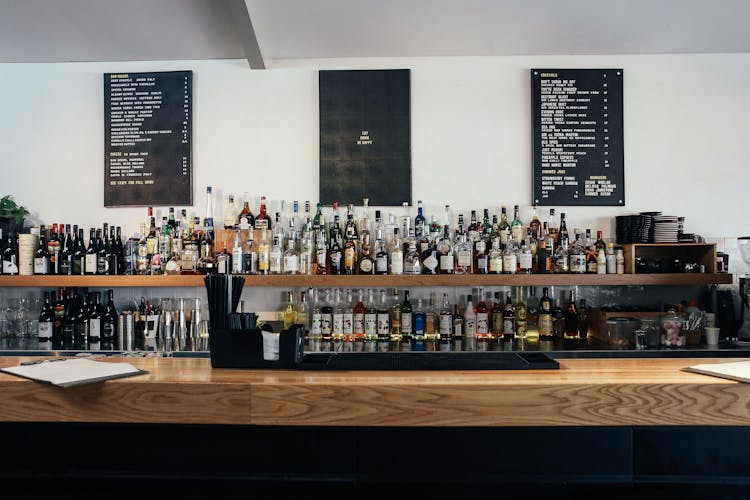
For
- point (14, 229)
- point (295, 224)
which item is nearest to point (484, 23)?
point (295, 224)

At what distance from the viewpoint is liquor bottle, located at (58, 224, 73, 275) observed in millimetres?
3324

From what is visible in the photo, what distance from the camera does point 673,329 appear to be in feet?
10.0

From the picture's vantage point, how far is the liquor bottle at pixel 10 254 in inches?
130

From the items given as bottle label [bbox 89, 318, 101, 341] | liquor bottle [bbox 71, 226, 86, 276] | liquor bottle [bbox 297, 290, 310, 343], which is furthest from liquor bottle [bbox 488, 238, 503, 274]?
liquor bottle [bbox 71, 226, 86, 276]

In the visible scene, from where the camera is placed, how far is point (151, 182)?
11.6 ft

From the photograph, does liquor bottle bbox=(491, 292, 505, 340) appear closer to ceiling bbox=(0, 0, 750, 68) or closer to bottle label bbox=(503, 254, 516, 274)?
bottle label bbox=(503, 254, 516, 274)

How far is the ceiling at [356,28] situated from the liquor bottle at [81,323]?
1.59 meters

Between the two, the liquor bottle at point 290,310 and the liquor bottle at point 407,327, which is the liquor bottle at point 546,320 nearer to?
the liquor bottle at point 407,327

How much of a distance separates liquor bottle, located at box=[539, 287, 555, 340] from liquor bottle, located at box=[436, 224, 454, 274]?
2.10 ft

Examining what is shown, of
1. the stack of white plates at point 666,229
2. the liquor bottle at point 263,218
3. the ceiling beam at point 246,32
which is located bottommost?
the stack of white plates at point 666,229

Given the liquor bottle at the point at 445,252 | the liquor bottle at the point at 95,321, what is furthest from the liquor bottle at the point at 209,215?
the liquor bottle at the point at 445,252

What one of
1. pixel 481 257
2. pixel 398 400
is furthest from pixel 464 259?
pixel 398 400

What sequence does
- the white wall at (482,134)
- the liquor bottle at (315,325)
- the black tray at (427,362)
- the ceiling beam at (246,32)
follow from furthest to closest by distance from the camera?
1. the white wall at (482,134)
2. the liquor bottle at (315,325)
3. the ceiling beam at (246,32)
4. the black tray at (427,362)

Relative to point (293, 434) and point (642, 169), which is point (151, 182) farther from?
point (642, 169)
